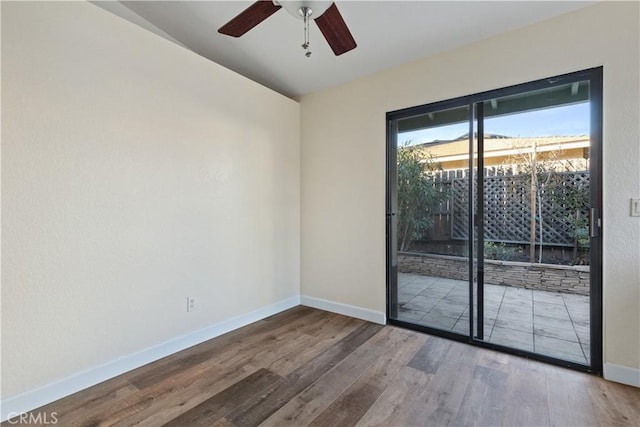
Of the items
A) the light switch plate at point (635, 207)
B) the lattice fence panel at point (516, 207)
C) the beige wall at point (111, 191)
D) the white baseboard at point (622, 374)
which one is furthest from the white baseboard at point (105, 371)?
the light switch plate at point (635, 207)

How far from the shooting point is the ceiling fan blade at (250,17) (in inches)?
64.6

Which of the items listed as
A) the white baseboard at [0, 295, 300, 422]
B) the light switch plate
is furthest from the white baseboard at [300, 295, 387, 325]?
the light switch plate

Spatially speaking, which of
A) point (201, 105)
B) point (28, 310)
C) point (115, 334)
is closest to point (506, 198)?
point (201, 105)

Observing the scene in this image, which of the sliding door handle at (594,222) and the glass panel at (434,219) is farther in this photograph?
the glass panel at (434,219)

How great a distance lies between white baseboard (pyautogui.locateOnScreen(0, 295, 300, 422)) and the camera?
161cm

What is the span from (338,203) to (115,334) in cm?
235

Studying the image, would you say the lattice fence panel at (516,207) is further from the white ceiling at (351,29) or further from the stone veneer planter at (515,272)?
the white ceiling at (351,29)

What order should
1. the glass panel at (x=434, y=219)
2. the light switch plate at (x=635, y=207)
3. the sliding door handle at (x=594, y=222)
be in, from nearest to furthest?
the light switch plate at (x=635, y=207)
the sliding door handle at (x=594, y=222)
the glass panel at (x=434, y=219)

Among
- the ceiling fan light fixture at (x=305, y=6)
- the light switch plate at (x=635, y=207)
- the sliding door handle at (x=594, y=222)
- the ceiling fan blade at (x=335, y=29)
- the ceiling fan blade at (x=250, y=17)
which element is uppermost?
the ceiling fan blade at (x=250, y=17)

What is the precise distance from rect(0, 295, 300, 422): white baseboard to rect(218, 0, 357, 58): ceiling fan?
242cm

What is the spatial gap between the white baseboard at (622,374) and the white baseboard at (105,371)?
2901mm

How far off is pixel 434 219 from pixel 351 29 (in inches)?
74.3

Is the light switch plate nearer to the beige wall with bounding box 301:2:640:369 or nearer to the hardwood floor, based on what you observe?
the beige wall with bounding box 301:2:640:369

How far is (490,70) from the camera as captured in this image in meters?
2.39
